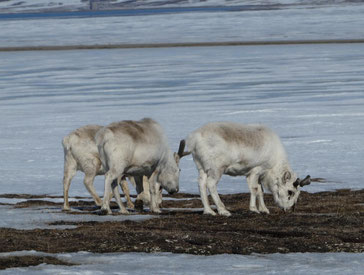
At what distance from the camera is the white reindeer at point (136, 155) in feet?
36.9

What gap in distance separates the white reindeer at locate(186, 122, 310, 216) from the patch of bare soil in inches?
12.2

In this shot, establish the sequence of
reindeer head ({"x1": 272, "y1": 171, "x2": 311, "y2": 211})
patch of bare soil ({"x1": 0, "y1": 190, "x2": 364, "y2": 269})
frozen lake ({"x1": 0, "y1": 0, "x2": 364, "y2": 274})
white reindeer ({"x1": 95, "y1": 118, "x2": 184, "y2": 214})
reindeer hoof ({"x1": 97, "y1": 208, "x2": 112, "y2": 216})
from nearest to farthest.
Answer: frozen lake ({"x1": 0, "y1": 0, "x2": 364, "y2": 274}), patch of bare soil ({"x1": 0, "y1": 190, "x2": 364, "y2": 269}), white reindeer ({"x1": 95, "y1": 118, "x2": 184, "y2": 214}), reindeer hoof ({"x1": 97, "y1": 208, "x2": 112, "y2": 216}), reindeer head ({"x1": 272, "y1": 171, "x2": 311, "y2": 211})

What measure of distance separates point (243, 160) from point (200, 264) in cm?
394

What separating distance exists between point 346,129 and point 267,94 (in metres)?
9.17

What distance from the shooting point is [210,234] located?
934 cm

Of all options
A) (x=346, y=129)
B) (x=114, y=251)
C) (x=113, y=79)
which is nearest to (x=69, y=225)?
(x=114, y=251)

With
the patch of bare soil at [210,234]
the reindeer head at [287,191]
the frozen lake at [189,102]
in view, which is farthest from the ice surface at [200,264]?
the frozen lake at [189,102]

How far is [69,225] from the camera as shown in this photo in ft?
34.1

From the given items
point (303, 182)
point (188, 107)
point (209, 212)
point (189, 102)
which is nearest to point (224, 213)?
point (209, 212)

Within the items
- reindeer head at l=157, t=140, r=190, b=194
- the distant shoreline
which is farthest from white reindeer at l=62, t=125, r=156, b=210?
the distant shoreline

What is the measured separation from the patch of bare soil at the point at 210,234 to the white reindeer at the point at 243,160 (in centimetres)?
31

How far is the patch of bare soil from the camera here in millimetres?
8500

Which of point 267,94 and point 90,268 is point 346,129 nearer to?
point 267,94

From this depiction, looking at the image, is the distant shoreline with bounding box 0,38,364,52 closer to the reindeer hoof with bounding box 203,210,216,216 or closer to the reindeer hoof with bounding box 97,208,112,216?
the reindeer hoof with bounding box 203,210,216,216
